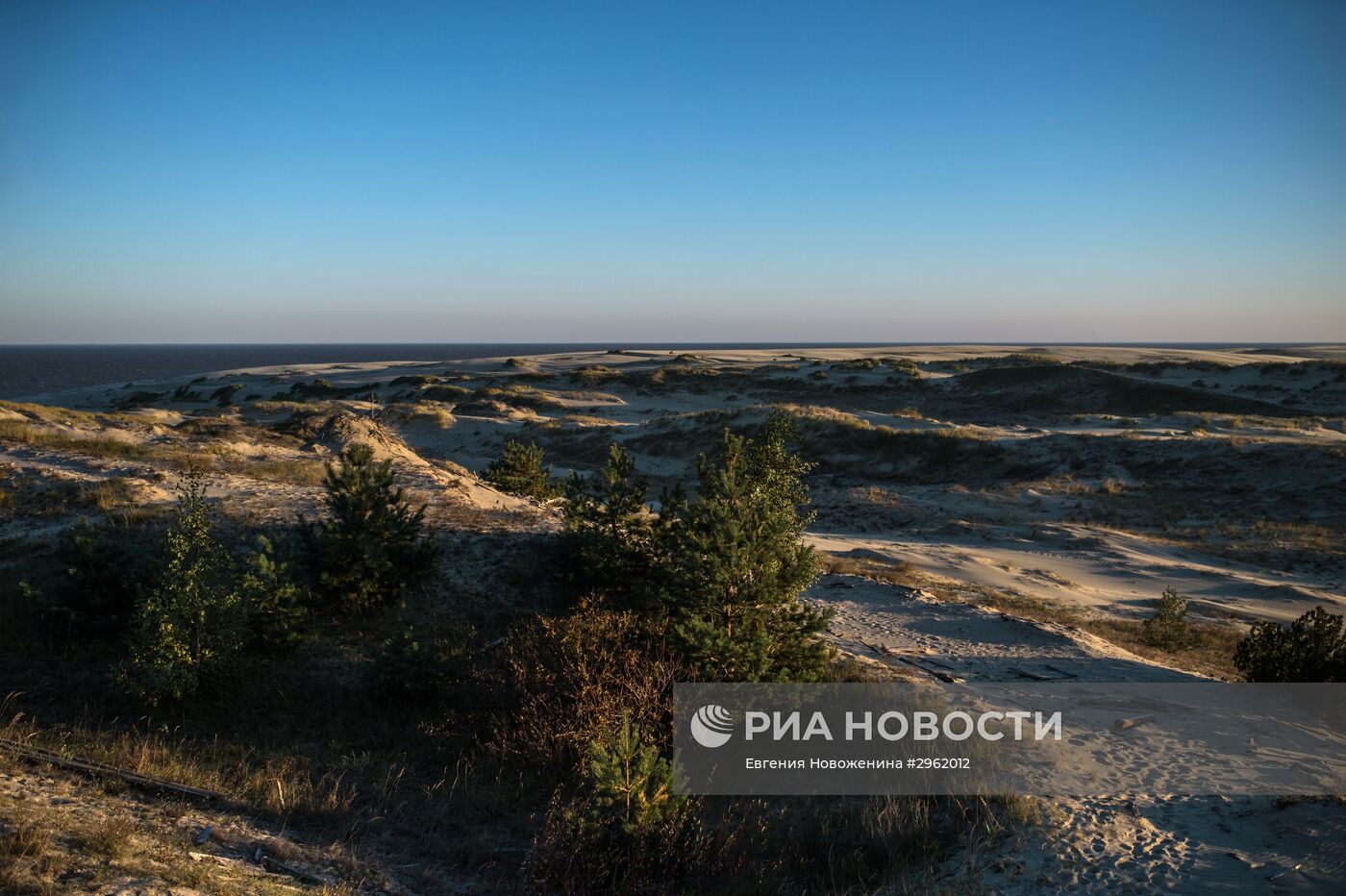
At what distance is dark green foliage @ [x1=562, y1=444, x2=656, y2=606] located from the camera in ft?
36.4

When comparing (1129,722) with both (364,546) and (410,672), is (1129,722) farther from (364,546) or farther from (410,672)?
(364,546)

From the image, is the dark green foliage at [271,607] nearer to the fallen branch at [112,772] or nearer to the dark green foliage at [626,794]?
the fallen branch at [112,772]

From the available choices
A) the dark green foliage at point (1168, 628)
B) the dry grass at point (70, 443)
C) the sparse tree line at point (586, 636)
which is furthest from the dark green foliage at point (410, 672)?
the dry grass at point (70, 443)

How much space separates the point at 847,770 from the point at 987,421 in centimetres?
4095

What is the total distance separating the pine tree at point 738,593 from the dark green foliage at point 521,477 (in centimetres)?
1096

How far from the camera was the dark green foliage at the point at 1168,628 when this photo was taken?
11.9 meters

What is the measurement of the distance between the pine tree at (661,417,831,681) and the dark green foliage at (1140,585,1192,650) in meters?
7.47

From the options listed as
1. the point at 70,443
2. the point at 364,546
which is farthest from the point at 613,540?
the point at 70,443

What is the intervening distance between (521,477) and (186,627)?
11416mm

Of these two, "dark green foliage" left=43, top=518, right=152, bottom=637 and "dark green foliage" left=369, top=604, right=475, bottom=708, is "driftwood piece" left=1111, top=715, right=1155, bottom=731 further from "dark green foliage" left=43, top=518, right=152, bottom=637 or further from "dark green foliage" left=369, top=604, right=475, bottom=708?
"dark green foliage" left=43, top=518, right=152, bottom=637

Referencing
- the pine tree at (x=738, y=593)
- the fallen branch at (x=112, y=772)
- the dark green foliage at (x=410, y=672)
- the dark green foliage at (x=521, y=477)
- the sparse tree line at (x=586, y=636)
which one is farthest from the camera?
the dark green foliage at (x=521, y=477)

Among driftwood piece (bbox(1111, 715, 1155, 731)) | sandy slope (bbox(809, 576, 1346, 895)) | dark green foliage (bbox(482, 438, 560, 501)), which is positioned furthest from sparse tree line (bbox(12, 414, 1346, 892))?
dark green foliage (bbox(482, 438, 560, 501))

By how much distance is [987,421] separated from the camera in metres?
43.8

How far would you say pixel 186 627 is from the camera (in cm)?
830
